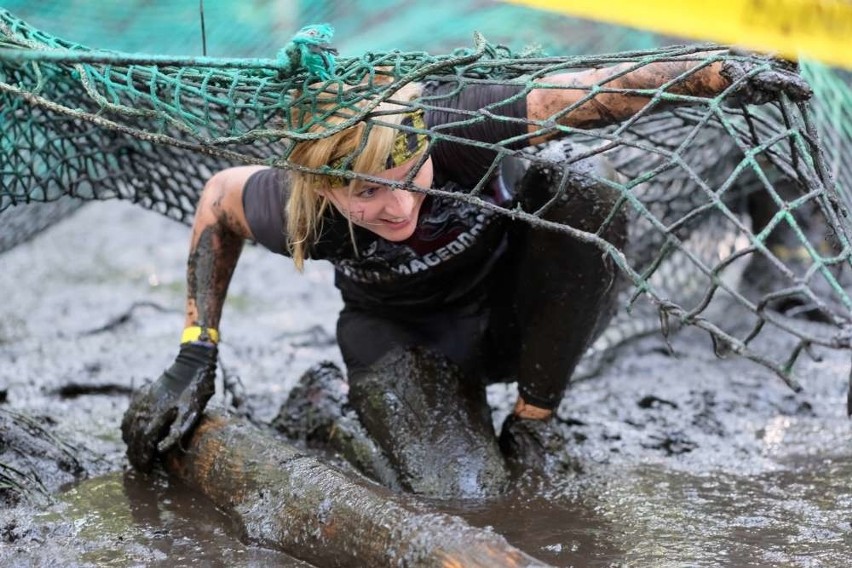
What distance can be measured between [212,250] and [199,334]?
240 millimetres

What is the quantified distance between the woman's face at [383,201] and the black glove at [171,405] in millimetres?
675

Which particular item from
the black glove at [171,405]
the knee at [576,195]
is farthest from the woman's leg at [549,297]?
the black glove at [171,405]

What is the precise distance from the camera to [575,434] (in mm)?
3529

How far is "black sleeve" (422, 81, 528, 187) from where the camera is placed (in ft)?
8.32

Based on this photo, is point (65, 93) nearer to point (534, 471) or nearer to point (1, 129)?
point (1, 129)

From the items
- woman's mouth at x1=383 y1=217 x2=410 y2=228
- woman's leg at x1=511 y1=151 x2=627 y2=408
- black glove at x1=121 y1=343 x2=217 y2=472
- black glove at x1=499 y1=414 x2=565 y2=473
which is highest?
woman's leg at x1=511 y1=151 x2=627 y2=408

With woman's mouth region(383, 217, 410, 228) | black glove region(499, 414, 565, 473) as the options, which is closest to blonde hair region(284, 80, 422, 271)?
woman's mouth region(383, 217, 410, 228)

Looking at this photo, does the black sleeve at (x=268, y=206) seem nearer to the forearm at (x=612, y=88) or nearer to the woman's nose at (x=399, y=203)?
the woman's nose at (x=399, y=203)

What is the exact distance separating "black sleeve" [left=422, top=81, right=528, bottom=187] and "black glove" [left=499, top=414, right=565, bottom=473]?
811mm

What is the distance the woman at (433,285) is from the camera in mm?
2643

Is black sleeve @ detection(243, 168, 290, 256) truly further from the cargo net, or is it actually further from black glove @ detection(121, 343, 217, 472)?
black glove @ detection(121, 343, 217, 472)

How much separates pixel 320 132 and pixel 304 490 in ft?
2.63

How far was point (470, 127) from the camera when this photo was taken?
2.64 metres

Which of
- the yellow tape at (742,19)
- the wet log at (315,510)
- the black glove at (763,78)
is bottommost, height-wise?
the wet log at (315,510)
